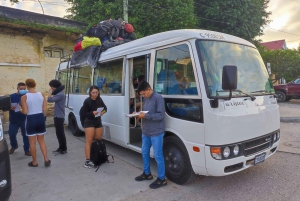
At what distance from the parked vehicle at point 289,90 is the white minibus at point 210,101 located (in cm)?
1296

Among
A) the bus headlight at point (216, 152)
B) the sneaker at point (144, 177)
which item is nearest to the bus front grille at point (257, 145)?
the bus headlight at point (216, 152)

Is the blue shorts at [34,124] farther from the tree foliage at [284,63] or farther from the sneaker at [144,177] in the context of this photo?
the tree foliage at [284,63]

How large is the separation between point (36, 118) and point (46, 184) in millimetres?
1296

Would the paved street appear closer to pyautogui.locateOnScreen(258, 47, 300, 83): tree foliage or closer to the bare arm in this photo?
the bare arm

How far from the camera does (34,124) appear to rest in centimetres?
461

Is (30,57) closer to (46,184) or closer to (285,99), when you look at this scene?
(46,184)

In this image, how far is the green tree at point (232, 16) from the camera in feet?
55.5

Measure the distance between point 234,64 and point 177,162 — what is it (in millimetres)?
1836

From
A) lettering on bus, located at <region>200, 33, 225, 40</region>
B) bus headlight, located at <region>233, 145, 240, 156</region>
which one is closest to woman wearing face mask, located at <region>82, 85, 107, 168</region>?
lettering on bus, located at <region>200, 33, 225, 40</region>

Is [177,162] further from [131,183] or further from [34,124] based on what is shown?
[34,124]

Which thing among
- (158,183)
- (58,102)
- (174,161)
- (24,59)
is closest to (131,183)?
(158,183)

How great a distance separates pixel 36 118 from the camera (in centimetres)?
463

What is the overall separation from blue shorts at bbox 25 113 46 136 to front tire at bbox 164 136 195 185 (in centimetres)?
252

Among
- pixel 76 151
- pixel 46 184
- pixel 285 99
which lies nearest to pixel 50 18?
pixel 76 151
